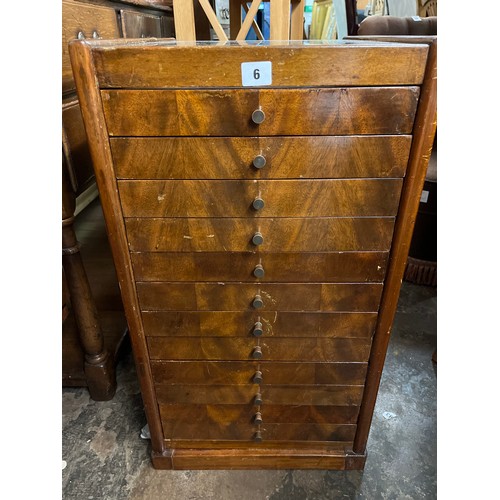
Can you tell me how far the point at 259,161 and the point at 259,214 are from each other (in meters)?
0.10

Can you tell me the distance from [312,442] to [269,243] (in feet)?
1.94

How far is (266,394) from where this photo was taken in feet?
3.19

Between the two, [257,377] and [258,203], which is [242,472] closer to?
[257,377]

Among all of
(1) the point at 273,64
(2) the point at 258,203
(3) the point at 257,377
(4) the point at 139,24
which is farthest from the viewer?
(4) the point at 139,24

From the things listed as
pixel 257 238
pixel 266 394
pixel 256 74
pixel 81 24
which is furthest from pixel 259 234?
pixel 81 24

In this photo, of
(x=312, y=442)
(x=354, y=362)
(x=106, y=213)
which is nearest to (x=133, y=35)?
(x=106, y=213)

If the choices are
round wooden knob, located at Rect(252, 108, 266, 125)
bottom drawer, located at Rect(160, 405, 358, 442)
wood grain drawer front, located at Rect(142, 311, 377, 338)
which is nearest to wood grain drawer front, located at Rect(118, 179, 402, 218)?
round wooden knob, located at Rect(252, 108, 266, 125)

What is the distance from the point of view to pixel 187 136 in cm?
67

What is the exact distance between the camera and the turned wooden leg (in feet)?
3.34

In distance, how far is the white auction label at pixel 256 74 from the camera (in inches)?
24.1

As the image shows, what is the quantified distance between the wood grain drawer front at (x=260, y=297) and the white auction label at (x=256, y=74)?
38 cm

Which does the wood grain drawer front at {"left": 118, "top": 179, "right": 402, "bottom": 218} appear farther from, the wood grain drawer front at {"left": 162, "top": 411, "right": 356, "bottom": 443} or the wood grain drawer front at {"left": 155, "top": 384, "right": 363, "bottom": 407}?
the wood grain drawer front at {"left": 162, "top": 411, "right": 356, "bottom": 443}

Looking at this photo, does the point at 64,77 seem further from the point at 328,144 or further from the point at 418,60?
the point at 418,60

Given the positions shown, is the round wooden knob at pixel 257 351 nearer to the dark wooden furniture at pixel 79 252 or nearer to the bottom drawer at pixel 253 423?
the bottom drawer at pixel 253 423
